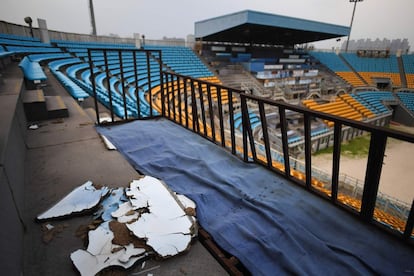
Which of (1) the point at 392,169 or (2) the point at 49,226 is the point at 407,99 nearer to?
(1) the point at 392,169

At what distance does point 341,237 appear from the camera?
1419 millimetres

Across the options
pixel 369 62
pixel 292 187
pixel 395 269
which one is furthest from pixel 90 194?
pixel 369 62

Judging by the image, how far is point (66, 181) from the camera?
189 cm

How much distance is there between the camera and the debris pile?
1.21 m

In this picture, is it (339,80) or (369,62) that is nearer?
(339,80)

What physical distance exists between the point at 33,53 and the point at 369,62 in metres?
35.9

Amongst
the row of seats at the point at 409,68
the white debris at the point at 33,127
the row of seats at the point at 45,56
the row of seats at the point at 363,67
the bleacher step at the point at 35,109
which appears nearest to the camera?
the white debris at the point at 33,127

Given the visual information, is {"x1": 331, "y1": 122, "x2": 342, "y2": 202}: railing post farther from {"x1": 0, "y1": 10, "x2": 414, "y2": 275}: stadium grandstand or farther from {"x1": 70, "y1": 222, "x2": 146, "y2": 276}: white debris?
{"x1": 70, "y1": 222, "x2": 146, "y2": 276}: white debris

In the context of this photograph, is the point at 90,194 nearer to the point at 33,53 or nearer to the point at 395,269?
the point at 395,269

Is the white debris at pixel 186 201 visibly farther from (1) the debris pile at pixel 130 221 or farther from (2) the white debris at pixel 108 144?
(2) the white debris at pixel 108 144

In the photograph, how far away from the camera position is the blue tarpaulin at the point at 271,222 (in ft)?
4.08

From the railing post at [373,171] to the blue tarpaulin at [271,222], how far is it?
4.7 inches

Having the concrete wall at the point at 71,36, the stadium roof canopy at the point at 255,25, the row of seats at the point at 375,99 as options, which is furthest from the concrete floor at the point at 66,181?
the row of seats at the point at 375,99

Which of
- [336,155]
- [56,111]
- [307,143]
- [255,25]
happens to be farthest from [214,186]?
[255,25]
